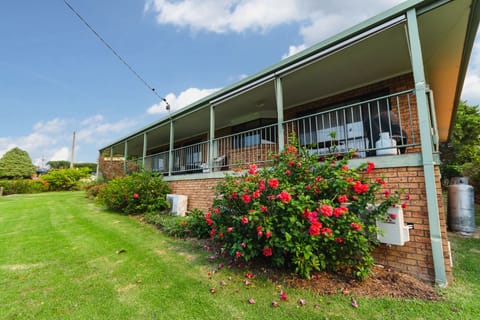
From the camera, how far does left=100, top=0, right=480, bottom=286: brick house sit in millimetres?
2754

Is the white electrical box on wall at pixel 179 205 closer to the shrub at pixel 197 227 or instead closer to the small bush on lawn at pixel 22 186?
the shrub at pixel 197 227

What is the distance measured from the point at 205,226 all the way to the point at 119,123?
2263 cm

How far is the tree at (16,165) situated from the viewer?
24203 mm

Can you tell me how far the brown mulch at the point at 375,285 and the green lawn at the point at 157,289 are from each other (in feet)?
0.37

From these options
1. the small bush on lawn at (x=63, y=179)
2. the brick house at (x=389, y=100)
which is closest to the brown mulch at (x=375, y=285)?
the brick house at (x=389, y=100)

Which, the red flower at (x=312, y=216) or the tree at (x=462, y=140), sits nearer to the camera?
the red flower at (x=312, y=216)

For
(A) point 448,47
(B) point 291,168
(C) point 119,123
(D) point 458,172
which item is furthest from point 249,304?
(C) point 119,123

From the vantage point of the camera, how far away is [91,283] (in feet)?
9.02

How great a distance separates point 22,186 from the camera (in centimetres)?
1805

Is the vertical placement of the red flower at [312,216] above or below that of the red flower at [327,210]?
below

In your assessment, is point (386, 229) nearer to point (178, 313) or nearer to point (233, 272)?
point (233, 272)

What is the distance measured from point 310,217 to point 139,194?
20.4ft

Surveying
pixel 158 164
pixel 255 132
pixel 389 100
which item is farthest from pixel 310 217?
pixel 158 164

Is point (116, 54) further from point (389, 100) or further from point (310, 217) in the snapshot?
point (389, 100)
